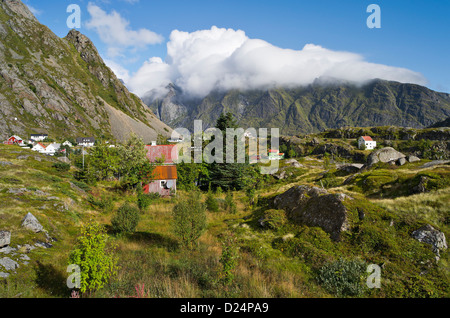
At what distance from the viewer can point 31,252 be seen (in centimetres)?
1035

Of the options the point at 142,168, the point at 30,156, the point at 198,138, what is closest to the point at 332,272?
the point at 142,168

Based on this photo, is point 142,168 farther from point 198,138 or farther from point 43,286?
point 43,286

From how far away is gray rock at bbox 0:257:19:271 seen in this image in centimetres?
851

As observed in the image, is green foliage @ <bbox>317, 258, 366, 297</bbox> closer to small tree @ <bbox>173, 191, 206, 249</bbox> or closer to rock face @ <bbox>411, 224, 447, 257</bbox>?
rock face @ <bbox>411, 224, 447, 257</bbox>

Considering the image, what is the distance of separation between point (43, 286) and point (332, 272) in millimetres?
11000

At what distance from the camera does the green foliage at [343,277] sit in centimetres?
768

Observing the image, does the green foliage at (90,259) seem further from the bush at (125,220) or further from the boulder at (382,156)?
the boulder at (382,156)

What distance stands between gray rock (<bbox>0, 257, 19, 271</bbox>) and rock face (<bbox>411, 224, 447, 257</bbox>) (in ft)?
55.4

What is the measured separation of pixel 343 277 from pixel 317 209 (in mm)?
5388

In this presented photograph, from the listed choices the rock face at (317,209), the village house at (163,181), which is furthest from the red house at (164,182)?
the rock face at (317,209)

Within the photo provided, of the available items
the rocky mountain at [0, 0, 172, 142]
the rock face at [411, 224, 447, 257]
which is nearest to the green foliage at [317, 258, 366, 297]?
the rock face at [411, 224, 447, 257]

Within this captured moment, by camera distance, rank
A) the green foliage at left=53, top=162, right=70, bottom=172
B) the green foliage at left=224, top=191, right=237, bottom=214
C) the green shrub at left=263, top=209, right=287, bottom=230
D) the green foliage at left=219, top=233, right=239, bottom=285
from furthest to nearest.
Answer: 1. the green foliage at left=53, top=162, right=70, bottom=172
2. the green foliage at left=224, top=191, right=237, bottom=214
3. the green shrub at left=263, top=209, right=287, bottom=230
4. the green foliage at left=219, top=233, right=239, bottom=285

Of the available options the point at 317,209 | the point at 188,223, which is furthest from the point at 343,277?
the point at 188,223

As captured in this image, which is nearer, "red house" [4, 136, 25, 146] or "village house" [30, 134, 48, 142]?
"red house" [4, 136, 25, 146]
